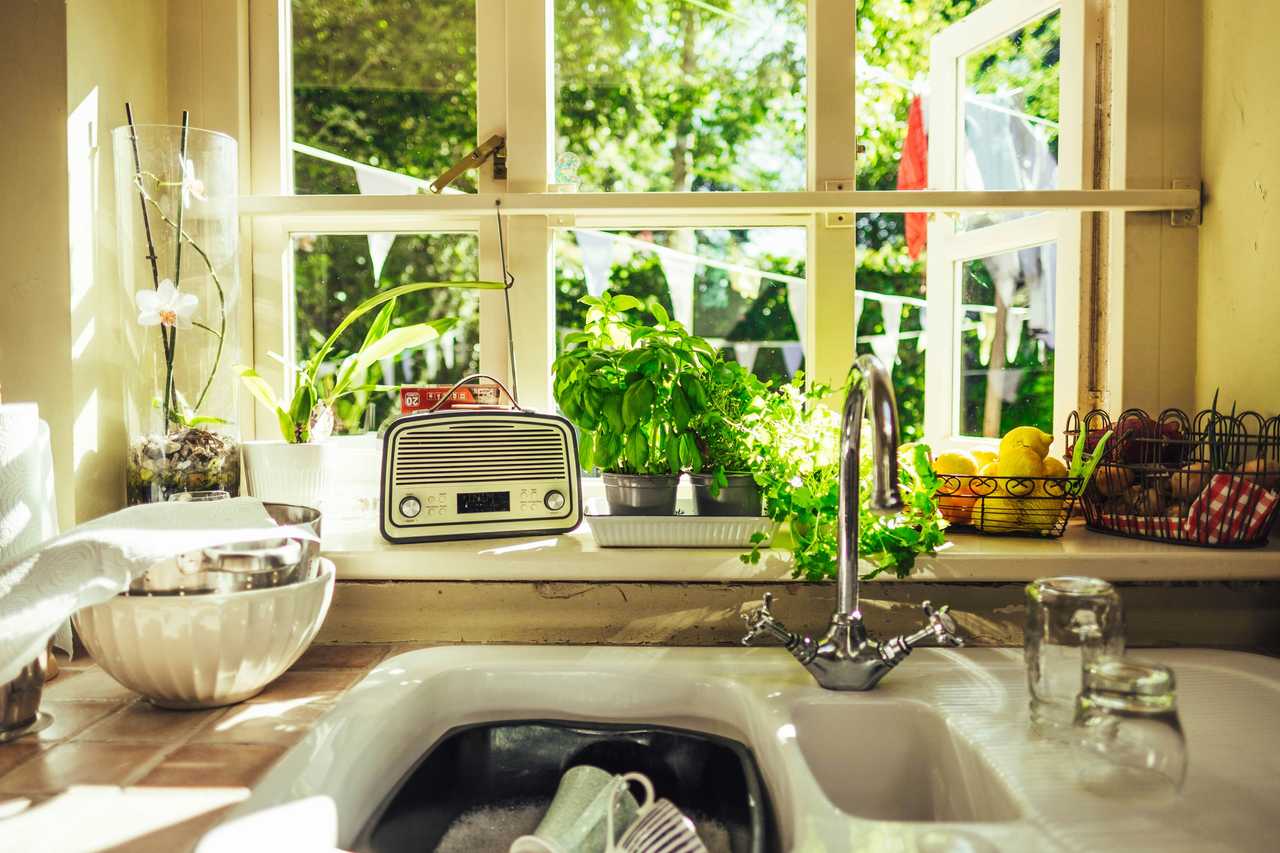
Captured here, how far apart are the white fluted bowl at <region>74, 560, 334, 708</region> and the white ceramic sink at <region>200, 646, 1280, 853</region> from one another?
4.1 inches

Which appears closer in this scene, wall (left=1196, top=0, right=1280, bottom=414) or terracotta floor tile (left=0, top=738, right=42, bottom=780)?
terracotta floor tile (left=0, top=738, right=42, bottom=780)

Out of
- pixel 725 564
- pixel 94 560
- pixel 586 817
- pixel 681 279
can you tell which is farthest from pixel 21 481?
pixel 681 279

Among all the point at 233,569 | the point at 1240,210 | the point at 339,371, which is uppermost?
the point at 1240,210

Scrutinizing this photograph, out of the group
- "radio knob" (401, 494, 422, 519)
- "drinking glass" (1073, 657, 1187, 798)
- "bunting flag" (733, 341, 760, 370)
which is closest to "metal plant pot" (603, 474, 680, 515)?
"radio knob" (401, 494, 422, 519)

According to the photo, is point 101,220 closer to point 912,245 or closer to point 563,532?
point 563,532

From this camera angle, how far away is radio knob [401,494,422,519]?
1.21 meters

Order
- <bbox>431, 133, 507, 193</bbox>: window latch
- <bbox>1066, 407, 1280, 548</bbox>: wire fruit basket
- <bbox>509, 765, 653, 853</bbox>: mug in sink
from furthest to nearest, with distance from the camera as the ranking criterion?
<bbox>431, 133, 507, 193</bbox>: window latch → <bbox>1066, 407, 1280, 548</bbox>: wire fruit basket → <bbox>509, 765, 653, 853</bbox>: mug in sink

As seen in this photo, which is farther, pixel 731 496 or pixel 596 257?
pixel 596 257

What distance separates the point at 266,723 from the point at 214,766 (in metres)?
0.10

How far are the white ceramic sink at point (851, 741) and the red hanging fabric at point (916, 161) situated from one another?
4.32 ft

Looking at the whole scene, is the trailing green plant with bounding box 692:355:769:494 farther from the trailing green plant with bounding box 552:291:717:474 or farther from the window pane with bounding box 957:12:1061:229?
the window pane with bounding box 957:12:1061:229

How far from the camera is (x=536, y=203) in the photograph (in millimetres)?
1474

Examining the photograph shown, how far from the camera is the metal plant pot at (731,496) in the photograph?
1.21 meters

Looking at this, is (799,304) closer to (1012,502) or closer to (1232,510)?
(1012,502)
